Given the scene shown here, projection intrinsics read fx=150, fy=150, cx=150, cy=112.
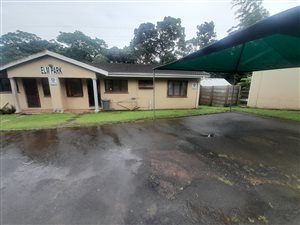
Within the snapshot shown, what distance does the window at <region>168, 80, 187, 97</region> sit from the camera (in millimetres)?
11344

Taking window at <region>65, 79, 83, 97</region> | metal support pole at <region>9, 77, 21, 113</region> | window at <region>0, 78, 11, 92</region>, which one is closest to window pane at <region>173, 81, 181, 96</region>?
window at <region>65, 79, 83, 97</region>

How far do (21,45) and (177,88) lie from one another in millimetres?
33151

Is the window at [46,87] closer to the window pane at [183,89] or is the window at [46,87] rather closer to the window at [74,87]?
the window at [74,87]

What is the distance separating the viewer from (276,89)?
33.8ft

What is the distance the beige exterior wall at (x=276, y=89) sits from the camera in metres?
9.52

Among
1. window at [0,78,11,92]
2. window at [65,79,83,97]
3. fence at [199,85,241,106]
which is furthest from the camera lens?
fence at [199,85,241,106]

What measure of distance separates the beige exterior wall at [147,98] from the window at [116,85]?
0.27m

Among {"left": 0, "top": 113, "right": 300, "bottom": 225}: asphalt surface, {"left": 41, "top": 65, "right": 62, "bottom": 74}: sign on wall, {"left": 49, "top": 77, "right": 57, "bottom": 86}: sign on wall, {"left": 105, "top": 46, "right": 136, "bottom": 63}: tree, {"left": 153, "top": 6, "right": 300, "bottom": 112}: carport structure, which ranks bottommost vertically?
{"left": 0, "top": 113, "right": 300, "bottom": 225}: asphalt surface

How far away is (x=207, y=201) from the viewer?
2.32 m

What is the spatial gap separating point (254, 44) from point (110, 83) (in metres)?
8.45

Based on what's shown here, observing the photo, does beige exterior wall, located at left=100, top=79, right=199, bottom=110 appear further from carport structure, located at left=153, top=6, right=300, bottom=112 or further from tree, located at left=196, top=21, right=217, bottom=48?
tree, located at left=196, top=21, right=217, bottom=48

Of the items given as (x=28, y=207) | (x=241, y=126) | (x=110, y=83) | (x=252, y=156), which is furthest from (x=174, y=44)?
(x=28, y=207)

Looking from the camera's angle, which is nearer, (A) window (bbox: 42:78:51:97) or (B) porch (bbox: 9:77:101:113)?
(B) porch (bbox: 9:77:101:113)

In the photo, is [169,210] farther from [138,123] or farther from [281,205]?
[138,123]
